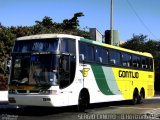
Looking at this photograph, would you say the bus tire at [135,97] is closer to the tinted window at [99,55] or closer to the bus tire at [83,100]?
the tinted window at [99,55]

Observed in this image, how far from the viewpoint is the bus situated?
18047mm

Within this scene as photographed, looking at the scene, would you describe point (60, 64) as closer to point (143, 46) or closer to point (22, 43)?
point (22, 43)

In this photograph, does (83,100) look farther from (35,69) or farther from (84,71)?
(35,69)

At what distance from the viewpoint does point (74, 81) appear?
1927 centimetres

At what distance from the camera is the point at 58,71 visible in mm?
18188

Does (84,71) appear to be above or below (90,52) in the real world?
below

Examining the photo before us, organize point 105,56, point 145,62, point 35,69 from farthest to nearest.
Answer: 1. point 145,62
2. point 105,56
3. point 35,69

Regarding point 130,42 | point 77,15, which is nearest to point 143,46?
point 130,42

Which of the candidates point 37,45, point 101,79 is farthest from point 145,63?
point 37,45

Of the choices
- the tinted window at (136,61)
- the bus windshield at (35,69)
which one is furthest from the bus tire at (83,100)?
the tinted window at (136,61)

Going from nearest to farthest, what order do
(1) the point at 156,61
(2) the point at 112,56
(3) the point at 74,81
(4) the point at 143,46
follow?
(3) the point at 74,81 → (2) the point at 112,56 → (1) the point at 156,61 → (4) the point at 143,46

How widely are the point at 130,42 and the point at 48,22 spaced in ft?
34.9

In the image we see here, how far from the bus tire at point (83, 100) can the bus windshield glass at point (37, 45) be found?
107 inches

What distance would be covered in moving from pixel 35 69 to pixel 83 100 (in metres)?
→ 3.12
